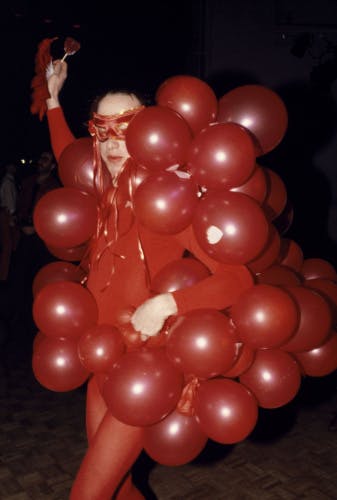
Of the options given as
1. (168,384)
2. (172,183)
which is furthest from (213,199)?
(168,384)

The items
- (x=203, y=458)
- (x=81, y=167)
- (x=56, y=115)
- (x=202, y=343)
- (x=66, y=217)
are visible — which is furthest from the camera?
(x=203, y=458)

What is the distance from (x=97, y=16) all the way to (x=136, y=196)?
18.9ft

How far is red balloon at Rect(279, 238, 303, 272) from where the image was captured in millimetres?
1690

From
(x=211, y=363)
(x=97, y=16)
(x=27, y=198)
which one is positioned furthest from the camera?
(x=97, y=16)

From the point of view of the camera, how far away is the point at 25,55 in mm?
8273

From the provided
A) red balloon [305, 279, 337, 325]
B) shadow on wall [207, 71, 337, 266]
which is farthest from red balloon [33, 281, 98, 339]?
shadow on wall [207, 71, 337, 266]

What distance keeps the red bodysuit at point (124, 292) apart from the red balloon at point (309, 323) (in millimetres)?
Result: 182

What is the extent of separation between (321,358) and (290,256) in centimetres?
37

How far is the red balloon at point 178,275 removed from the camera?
1.29 metres

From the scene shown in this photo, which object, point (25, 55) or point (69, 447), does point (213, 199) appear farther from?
point (25, 55)

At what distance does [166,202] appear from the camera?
3.95ft

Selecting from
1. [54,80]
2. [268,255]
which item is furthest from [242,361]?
[54,80]

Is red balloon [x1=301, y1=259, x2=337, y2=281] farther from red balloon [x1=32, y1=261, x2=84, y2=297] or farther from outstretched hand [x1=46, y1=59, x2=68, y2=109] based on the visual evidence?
outstretched hand [x1=46, y1=59, x2=68, y2=109]

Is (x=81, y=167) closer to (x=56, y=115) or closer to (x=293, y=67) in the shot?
(x=56, y=115)
